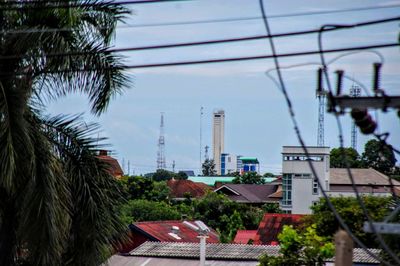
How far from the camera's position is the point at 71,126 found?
63.4 feet

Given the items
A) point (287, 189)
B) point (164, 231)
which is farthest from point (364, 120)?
point (287, 189)

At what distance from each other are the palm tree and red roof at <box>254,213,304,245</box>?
39.4m

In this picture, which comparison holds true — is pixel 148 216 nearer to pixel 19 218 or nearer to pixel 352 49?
pixel 19 218

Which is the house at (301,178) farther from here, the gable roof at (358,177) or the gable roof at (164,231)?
the gable roof at (164,231)

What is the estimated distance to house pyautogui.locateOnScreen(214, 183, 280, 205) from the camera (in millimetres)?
106238

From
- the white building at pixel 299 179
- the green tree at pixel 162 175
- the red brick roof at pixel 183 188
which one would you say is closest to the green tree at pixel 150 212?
the white building at pixel 299 179

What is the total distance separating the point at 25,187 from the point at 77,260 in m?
2.01

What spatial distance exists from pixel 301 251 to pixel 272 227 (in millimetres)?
29605

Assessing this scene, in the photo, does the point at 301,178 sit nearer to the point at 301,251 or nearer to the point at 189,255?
the point at 189,255

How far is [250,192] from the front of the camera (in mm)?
110875

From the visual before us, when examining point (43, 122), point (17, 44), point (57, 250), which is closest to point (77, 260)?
point (57, 250)

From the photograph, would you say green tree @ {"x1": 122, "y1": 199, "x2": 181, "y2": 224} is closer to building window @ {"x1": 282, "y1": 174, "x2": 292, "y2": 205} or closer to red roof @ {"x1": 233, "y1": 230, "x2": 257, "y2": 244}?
building window @ {"x1": 282, "y1": 174, "x2": 292, "y2": 205}

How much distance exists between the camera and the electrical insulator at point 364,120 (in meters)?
12.3

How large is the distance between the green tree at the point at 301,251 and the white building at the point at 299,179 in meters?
49.8
